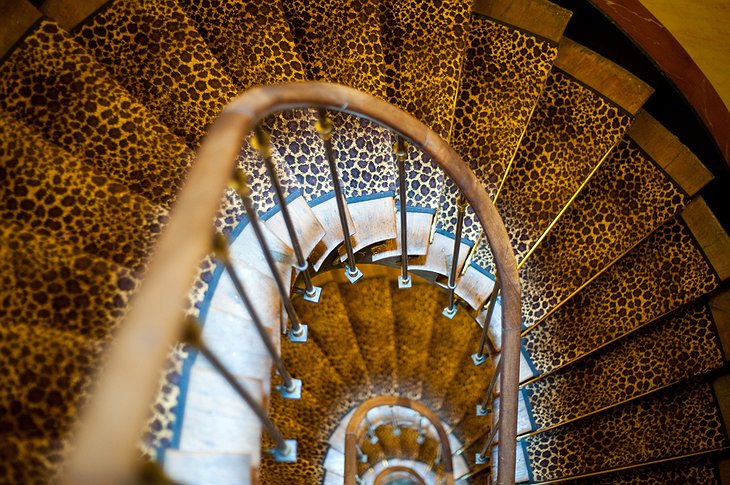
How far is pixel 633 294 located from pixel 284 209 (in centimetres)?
229

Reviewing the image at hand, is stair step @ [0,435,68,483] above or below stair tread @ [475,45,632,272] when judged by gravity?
below

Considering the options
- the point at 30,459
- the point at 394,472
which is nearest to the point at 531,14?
the point at 30,459

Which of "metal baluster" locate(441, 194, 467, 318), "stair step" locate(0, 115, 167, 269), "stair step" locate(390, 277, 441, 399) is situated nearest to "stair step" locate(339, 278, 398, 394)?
"stair step" locate(390, 277, 441, 399)

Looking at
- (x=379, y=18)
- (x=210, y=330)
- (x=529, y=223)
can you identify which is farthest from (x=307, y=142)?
(x=529, y=223)

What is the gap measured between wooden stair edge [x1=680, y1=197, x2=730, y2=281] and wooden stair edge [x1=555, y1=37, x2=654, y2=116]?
683 mm

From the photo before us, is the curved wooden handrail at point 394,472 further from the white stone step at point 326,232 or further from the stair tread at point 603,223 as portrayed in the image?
the white stone step at point 326,232

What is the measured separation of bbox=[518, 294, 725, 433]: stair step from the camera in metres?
3.32

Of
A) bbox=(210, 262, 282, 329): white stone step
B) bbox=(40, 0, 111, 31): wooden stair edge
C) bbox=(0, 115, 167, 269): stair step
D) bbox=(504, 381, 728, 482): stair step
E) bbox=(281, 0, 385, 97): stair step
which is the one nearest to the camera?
bbox=(0, 115, 167, 269): stair step

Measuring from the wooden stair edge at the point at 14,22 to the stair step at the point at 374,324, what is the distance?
305cm

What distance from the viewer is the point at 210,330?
204cm

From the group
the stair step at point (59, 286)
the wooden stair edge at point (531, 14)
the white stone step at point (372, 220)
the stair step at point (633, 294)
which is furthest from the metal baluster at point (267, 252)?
the wooden stair edge at point (531, 14)

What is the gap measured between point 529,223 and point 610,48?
1109 millimetres

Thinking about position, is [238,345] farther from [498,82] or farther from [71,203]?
[498,82]

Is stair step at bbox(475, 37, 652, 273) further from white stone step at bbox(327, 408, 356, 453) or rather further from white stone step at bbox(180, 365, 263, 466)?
white stone step at bbox(327, 408, 356, 453)
